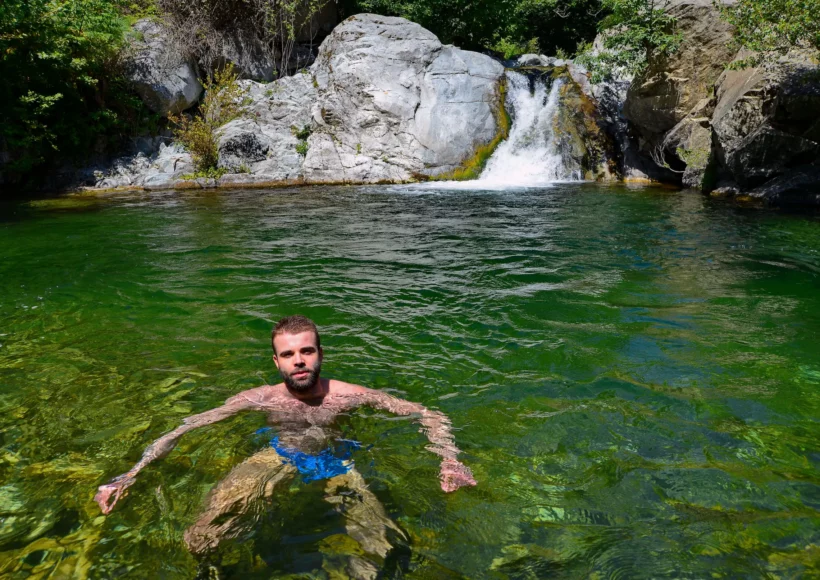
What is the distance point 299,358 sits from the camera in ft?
12.7

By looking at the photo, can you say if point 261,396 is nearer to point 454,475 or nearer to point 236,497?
point 236,497

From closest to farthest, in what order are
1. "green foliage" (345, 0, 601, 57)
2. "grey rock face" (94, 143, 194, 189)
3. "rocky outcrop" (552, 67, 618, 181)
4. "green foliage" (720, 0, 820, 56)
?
"green foliage" (720, 0, 820, 56) < "rocky outcrop" (552, 67, 618, 181) < "grey rock face" (94, 143, 194, 189) < "green foliage" (345, 0, 601, 57)

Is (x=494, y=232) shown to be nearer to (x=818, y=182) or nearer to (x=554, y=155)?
(x=818, y=182)

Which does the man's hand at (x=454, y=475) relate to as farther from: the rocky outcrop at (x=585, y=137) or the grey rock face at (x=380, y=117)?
the rocky outcrop at (x=585, y=137)

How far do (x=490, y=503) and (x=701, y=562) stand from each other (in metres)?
1.06

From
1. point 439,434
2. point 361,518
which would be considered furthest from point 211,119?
point 361,518

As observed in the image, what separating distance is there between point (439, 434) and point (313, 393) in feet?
3.02

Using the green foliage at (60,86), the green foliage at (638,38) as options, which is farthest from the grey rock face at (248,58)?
the green foliage at (638,38)

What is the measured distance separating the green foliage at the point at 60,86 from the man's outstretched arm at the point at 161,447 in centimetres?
1547

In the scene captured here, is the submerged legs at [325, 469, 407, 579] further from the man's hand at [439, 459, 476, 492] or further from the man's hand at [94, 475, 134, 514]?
the man's hand at [94, 475, 134, 514]

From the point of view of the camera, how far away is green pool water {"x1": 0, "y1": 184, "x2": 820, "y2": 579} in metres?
2.91

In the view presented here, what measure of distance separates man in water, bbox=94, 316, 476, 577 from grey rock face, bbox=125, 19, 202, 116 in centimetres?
2117

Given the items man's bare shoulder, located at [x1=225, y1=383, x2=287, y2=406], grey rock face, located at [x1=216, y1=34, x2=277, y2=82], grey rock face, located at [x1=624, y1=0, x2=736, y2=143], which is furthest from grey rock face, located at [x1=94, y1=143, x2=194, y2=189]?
man's bare shoulder, located at [x1=225, y1=383, x2=287, y2=406]

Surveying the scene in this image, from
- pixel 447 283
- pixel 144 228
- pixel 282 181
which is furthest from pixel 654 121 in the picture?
pixel 144 228
